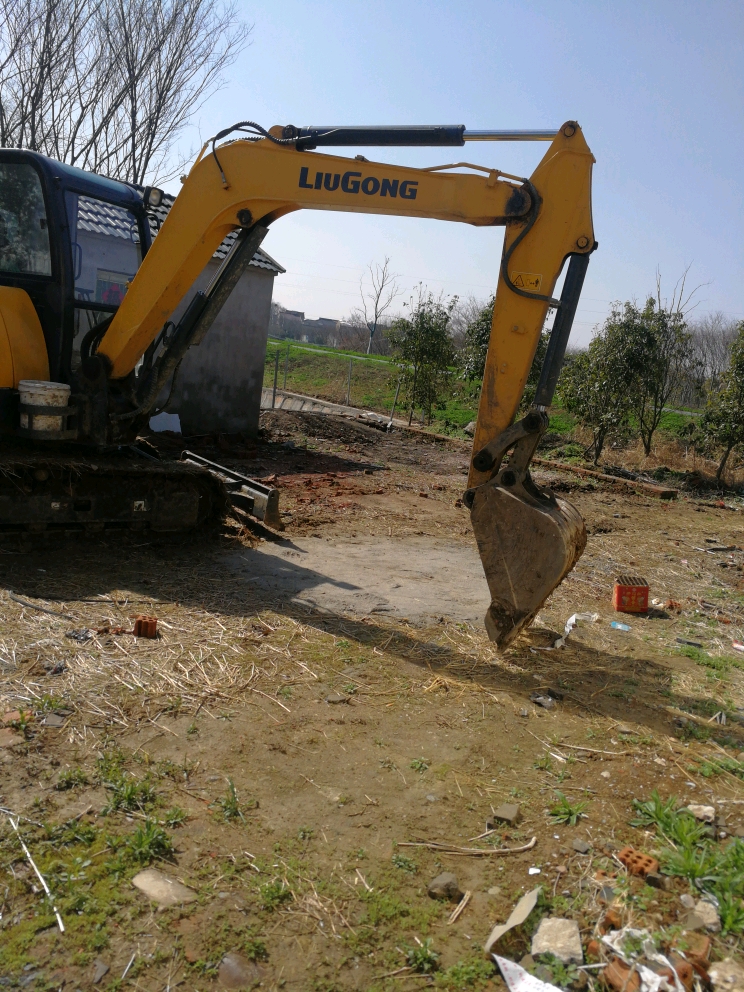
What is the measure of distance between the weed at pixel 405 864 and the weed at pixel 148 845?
886mm

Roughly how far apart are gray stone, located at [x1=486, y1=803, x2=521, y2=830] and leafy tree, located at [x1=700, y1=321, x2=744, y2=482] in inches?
565

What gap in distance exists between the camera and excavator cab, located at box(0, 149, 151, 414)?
20.4 ft

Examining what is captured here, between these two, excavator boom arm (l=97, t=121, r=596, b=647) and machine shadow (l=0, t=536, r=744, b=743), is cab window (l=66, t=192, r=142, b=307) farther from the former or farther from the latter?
machine shadow (l=0, t=536, r=744, b=743)

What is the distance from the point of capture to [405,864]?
10.5ft

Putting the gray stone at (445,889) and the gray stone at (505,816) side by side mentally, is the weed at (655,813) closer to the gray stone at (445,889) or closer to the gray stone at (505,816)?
the gray stone at (505,816)

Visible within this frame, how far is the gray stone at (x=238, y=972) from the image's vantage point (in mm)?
2568

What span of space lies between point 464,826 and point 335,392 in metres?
26.6

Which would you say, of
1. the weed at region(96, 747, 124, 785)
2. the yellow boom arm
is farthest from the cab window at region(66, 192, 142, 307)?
the weed at region(96, 747, 124, 785)

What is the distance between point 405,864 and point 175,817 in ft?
3.16

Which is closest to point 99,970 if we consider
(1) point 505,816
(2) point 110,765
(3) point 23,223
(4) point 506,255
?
(2) point 110,765

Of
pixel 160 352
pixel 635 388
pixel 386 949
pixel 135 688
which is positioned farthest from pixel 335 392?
pixel 386 949

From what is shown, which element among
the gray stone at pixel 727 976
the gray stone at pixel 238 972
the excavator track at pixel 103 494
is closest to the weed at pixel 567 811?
the gray stone at pixel 727 976

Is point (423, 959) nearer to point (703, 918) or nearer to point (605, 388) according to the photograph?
point (703, 918)

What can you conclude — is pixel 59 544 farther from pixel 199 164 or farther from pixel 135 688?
pixel 199 164
